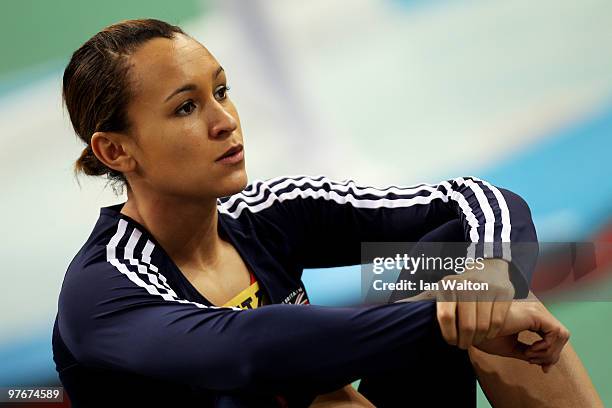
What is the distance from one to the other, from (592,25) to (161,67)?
1.37 metres

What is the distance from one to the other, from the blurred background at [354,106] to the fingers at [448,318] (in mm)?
1139

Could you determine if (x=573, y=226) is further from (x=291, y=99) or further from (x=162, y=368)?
(x=162, y=368)

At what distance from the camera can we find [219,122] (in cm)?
116

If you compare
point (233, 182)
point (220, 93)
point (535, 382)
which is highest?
point (220, 93)

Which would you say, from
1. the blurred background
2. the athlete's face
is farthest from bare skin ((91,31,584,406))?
the blurred background

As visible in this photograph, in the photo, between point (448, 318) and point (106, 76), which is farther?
point (106, 76)

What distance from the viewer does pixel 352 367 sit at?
0.96 meters

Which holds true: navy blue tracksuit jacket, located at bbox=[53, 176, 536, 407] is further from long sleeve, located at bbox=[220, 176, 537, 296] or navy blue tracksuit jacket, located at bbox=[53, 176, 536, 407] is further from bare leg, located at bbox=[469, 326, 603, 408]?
bare leg, located at bbox=[469, 326, 603, 408]

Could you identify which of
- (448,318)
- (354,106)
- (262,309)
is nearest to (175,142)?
(262,309)

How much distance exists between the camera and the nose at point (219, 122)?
1157 mm

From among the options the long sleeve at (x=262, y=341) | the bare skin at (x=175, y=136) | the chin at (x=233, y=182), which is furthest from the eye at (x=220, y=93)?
the long sleeve at (x=262, y=341)

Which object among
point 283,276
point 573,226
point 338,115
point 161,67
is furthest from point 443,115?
point 161,67

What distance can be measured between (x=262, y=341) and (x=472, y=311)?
0.20m

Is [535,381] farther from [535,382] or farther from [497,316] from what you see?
[497,316]
